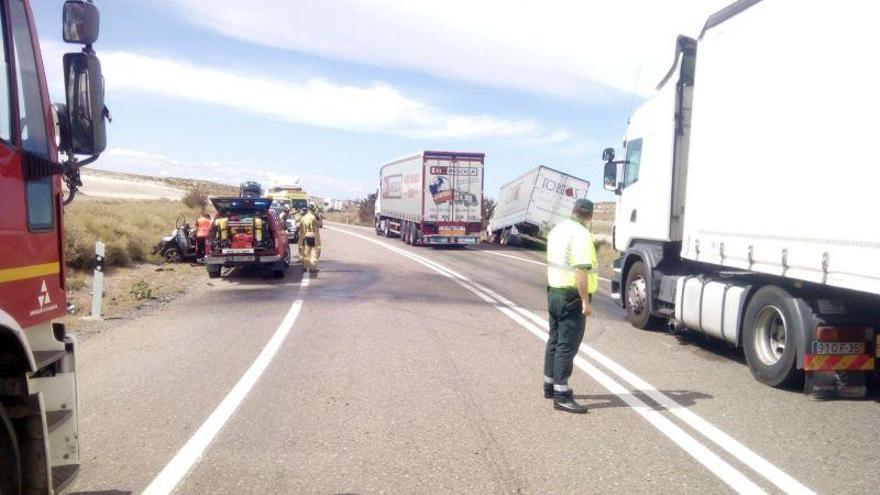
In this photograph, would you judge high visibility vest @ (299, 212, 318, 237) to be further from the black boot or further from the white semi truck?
the black boot

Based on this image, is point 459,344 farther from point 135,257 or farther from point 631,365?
point 135,257

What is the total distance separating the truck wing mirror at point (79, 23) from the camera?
12.8 feet

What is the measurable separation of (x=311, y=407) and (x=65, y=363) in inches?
119

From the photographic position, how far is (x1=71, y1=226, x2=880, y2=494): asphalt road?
5.00m

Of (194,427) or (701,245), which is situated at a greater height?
(701,245)

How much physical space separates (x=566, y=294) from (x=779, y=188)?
242 cm

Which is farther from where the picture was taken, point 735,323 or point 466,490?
point 735,323

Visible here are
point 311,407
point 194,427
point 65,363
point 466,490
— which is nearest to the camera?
point 65,363

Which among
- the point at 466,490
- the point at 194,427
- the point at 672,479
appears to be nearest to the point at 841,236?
the point at 672,479

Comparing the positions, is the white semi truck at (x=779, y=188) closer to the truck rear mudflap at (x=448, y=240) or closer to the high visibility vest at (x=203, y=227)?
the high visibility vest at (x=203, y=227)

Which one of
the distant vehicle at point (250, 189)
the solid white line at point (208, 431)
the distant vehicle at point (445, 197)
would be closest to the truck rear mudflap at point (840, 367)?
the solid white line at point (208, 431)

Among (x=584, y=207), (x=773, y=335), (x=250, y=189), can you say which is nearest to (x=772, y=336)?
(x=773, y=335)

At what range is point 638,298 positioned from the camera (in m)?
11.4

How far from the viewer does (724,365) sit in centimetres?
884
